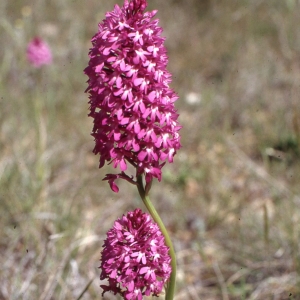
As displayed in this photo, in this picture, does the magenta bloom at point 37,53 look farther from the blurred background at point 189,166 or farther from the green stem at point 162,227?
the green stem at point 162,227

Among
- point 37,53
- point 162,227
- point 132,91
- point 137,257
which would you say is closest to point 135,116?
point 132,91

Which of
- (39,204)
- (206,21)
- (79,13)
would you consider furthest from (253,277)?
(79,13)

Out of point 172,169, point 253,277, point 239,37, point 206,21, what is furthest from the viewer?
point 206,21

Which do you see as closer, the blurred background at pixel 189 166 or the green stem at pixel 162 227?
the green stem at pixel 162 227

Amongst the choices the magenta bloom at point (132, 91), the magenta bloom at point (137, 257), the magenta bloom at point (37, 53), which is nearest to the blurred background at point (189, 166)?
the magenta bloom at point (37, 53)

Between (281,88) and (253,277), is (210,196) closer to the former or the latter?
(253,277)

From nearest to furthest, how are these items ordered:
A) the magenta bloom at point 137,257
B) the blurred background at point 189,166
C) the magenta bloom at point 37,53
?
the magenta bloom at point 137,257 < the blurred background at point 189,166 < the magenta bloom at point 37,53
